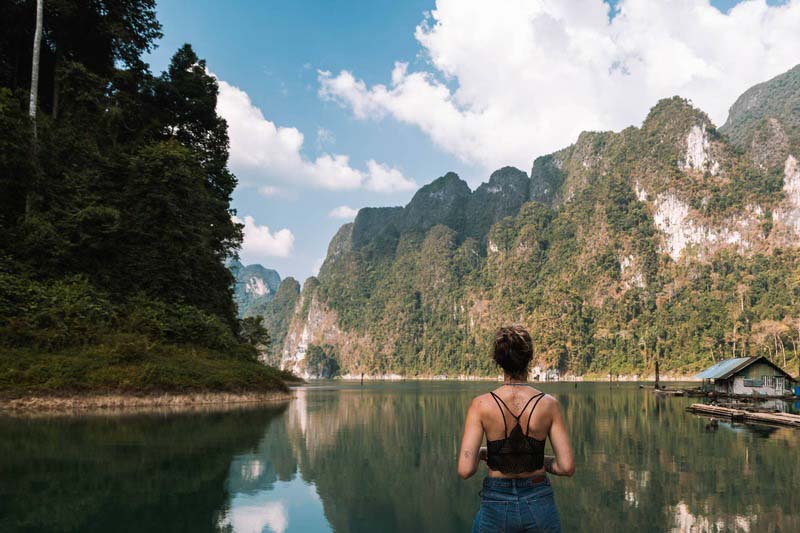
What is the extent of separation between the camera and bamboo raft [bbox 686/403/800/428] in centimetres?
2388

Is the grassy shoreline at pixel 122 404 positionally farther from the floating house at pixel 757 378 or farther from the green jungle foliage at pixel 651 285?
the green jungle foliage at pixel 651 285

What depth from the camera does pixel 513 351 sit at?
3.58 m

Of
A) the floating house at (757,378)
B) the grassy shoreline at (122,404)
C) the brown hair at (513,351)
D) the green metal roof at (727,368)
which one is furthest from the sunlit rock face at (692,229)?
the brown hair at (513,351)

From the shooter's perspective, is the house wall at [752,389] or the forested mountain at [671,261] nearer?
the house wall at [752,389]

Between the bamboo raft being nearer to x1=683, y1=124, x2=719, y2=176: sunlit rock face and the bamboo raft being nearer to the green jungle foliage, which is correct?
the green jungle foliage

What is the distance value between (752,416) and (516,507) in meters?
29.7

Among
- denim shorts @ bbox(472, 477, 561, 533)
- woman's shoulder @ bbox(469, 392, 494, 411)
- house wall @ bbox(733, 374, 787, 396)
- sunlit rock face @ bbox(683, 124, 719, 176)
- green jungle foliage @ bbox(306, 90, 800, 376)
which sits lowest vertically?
house wall @ bbox(733, 374, 787, 396)

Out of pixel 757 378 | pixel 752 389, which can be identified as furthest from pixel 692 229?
pixel 752 389

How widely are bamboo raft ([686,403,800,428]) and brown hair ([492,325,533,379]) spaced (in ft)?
84.7

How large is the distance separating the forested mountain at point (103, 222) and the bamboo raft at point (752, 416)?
87.0 ft

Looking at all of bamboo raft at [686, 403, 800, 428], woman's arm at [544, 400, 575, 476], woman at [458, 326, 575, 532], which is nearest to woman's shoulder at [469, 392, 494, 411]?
woman at [458, 326, 575, 532]

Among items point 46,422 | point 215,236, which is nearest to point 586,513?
point 46,422

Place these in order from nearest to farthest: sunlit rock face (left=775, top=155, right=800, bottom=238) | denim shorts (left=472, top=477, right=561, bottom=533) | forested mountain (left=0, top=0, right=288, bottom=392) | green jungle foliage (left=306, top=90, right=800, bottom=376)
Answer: denim shorts (left=472, top=477, right=561, bottom=533), forested mountain (left=0, top=0, right=288, bottom=392), green jungle foliage (left=306, top=90, right=800, bottom=376), sunlit rock face (left=775, top=155, right=800, bottom=238)

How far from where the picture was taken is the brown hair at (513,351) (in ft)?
11.7
